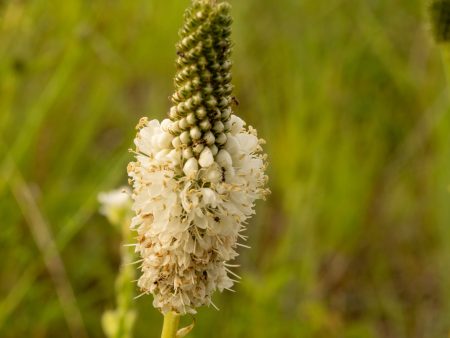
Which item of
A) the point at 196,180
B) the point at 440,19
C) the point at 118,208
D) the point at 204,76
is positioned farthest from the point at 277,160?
the point at 204,76

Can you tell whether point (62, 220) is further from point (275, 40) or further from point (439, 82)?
point (439, 82)

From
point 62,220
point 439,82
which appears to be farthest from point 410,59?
point 62,220

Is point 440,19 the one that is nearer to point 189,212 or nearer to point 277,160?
point 189,212

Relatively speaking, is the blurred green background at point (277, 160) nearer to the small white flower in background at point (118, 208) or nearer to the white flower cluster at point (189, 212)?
the small white flower in background at point (118, 208)

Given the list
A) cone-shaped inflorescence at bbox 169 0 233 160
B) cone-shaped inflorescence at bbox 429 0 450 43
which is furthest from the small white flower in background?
cone-shaped inflorescence at bbox 429 0 450 43

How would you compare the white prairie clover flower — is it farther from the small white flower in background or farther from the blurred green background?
the blurred green background

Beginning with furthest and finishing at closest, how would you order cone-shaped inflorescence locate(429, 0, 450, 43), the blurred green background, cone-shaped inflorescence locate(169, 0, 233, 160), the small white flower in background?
1. the blurred green background
2. the small white flower in background
3. cone-shaped inflorescence locate(429, 0, 450, 43)
4. cone-shaped inflorescence locate(169, 0, 233, 160)
